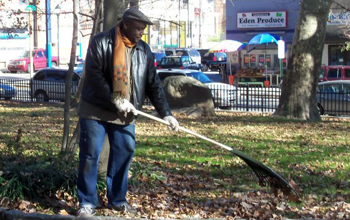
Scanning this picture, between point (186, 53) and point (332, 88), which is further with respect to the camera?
point (186, 53)

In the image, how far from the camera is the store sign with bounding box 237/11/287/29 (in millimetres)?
38344

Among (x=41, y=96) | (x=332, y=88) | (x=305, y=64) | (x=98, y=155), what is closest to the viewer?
(x=98, y=155)

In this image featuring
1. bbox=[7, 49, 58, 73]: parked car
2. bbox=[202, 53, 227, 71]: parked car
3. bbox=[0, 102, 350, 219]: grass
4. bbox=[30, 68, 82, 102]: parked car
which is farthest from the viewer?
bbox=[202, 53, 227, 71]: parked car

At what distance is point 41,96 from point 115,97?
62.3 feet

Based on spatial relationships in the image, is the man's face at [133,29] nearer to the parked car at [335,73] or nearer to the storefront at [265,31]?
the parked car at [335,73]

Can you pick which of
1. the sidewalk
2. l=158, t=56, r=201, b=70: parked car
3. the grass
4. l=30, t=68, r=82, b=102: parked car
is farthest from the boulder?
l=158, t=56, r=201, b=70: parked car

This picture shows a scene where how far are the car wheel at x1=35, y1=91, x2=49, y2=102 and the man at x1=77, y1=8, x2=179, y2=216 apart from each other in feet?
60.0

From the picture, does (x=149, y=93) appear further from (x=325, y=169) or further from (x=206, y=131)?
(x=206, y=131)

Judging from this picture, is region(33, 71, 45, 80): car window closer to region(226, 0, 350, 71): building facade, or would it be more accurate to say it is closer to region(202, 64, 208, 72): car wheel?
region(226, 0, 350, 71): building facade

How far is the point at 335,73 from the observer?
1203 inches

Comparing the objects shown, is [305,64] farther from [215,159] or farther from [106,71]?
[106,71]

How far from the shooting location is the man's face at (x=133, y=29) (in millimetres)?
5609

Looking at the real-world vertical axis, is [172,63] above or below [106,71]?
above

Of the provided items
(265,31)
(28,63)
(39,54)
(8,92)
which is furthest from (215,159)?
(39,54)
